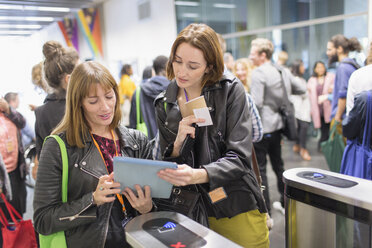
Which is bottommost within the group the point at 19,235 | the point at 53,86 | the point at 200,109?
the point at 19,235

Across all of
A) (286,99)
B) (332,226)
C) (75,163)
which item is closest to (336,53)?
(286,99)

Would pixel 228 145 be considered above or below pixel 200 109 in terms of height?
below

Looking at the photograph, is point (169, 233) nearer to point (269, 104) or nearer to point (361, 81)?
point (361, 81)

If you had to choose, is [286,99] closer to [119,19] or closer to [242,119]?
[242,119]

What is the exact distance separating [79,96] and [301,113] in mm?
4374

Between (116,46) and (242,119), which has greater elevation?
(116,46)

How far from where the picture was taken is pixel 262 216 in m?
1.38

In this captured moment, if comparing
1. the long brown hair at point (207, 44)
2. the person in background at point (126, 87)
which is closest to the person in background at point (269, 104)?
the long brown hair at point (207, 44)

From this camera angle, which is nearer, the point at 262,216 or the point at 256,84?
the point at 262,216

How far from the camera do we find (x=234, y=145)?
125 cm

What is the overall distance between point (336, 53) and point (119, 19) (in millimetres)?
5690

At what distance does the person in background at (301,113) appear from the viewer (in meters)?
4.86

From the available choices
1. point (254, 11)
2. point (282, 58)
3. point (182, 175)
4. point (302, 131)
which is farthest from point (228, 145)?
point (254, 11)

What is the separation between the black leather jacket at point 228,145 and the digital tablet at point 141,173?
22 cm
